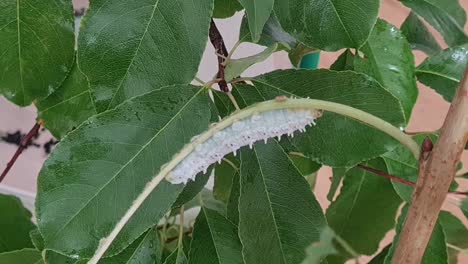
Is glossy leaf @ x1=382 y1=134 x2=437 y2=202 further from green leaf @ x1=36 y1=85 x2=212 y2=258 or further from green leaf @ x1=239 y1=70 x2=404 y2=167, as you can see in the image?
green leaf @ x1=36 y1=85 x2=212 y2=258

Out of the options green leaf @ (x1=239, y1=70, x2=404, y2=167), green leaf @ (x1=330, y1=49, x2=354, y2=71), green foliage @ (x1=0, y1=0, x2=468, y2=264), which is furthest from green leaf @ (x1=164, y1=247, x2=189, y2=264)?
green leaf @ (x1=330, y1=49, x2=354, y2=71)

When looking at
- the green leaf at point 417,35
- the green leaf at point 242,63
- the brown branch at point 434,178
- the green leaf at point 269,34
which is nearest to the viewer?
the brown branch at point 434,178

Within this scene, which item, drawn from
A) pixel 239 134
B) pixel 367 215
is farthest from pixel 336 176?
pixel 239 134

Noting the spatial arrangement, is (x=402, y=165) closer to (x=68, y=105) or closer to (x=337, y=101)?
(x=337, y=101)

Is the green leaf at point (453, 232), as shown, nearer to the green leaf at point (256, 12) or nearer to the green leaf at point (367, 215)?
the green leaf at point (367, 215)

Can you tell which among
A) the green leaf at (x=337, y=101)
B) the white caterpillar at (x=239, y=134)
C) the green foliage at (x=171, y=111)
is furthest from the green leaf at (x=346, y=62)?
the white caterpillar at (x=239, y=134)

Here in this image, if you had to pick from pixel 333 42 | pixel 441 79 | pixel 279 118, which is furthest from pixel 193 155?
pixel 441 79

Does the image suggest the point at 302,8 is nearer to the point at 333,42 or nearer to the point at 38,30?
the point at 333,42
